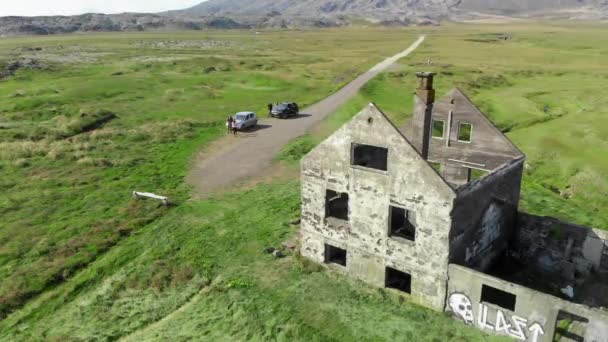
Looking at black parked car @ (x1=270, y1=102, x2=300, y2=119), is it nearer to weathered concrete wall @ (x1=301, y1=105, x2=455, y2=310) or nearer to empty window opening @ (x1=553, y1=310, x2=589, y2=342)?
weathered concrete wall @ (x1=301, y1=105, x2=455, y2=310)

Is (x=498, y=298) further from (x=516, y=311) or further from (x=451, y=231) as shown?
(x=451, y=231)

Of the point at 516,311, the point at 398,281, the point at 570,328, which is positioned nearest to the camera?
the point at 570,328

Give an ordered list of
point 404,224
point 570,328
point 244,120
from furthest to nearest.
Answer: point 244,120
point 404,224
point 570,328

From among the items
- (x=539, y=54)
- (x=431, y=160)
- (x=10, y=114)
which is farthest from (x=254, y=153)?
(x=539, y=54)

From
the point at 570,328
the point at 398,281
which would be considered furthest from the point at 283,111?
the point at 570,328

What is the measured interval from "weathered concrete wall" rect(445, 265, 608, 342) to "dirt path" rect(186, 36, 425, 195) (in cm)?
2165

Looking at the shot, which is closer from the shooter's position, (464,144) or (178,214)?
(464,144)

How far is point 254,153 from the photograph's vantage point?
4631cm

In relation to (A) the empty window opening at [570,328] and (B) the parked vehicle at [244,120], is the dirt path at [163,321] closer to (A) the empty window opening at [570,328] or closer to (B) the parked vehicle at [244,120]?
(A) the empty window opening at [570,328]

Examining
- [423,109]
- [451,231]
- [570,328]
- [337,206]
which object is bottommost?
[570,328]

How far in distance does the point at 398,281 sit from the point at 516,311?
6366 millimetres

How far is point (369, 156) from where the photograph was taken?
2606 cm

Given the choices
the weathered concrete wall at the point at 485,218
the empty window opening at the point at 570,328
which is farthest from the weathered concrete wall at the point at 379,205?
the empty window opening at the point at 570,328

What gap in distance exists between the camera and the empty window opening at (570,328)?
728 inches
